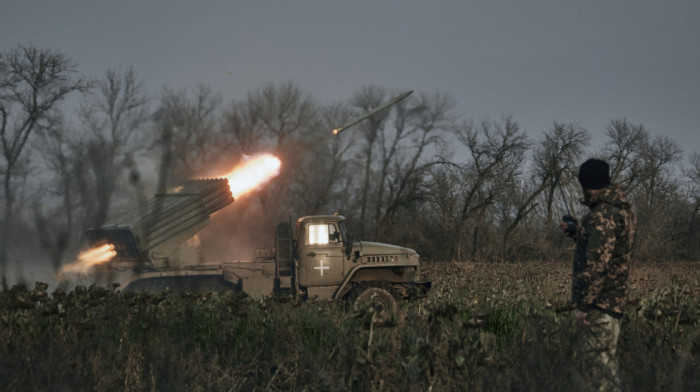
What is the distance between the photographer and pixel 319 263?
1182 cm

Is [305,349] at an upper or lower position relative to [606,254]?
lower

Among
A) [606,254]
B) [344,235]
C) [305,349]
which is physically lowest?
[305,349]

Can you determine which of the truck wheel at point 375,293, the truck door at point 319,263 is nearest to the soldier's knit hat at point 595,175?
the truck wheel at point 375,293

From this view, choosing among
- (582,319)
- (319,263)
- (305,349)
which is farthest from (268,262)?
(582,319)

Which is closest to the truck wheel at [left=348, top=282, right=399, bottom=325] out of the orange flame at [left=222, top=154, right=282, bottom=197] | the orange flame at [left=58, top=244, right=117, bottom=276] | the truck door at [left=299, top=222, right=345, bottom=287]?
the truck door at [left=299, top=222, right=345, bottom=287]

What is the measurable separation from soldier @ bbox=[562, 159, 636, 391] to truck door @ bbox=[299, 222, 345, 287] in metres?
7.08

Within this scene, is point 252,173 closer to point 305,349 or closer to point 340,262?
point 340,262

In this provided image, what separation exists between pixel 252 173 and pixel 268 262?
681 cm

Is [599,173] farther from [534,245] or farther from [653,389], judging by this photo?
[534,245]

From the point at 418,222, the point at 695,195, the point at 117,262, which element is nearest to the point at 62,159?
the point at 117,262

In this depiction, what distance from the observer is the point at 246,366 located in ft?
20.5

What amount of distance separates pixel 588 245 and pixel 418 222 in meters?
26.8

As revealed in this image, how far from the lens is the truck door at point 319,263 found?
11.8 m

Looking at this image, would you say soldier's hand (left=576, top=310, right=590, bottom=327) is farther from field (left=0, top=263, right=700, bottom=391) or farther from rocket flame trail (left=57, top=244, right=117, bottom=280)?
rocket flame trail (left=57, top=244, right=117, bottom=280)
